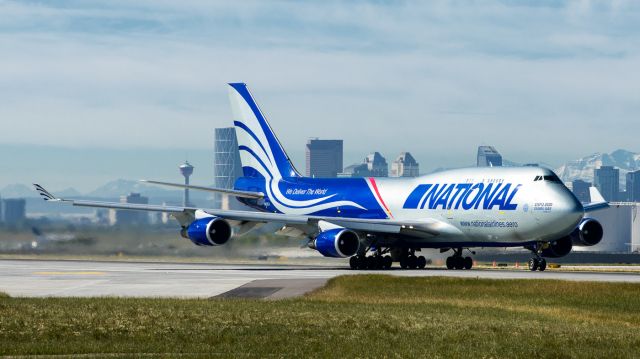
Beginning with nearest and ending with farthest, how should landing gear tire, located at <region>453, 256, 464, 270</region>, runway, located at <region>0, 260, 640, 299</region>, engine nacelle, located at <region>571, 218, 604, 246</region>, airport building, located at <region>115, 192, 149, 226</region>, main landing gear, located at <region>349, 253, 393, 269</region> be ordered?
runway, located at <region>0, 260, 640, 299</region> → engine nacelle, located at <region>571, 218, 604, 246</region> → main landing gear, located at <region>349, 253, 393, 269</region> → landing gear tire, located at <region>453, 256, 464, 270</region> → airport building, located at <region>115, 192, 149, 226</region>

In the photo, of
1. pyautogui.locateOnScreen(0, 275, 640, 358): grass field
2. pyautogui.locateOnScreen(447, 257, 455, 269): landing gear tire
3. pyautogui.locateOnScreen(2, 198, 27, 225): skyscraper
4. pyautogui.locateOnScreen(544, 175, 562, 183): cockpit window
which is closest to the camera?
pyautogui.locateOnScreen(0, 275, 640, 358): grass field

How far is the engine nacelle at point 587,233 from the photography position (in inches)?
2424

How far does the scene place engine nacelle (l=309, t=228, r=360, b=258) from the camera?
59.5m

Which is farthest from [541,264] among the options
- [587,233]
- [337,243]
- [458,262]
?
[337,243]

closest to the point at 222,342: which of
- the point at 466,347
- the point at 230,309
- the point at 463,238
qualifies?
the point at 466,347

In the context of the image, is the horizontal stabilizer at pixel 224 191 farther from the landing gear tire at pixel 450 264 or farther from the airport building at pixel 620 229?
the airport building at pixel 620 229

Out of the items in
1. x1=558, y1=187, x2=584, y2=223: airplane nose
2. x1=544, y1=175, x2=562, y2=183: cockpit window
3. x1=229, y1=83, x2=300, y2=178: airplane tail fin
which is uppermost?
x1=229, y1=83, x2=300, y2=178: airplane tail fin

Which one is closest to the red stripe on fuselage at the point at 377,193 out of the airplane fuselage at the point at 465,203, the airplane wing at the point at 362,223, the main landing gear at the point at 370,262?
the airplane fuselage at the point at 465,203

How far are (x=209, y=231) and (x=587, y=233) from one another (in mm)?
20479

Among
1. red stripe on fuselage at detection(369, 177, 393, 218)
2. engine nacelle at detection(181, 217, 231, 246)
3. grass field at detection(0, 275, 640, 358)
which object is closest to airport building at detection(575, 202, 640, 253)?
red stripe on fuselage at detection(369, 177, 393, 218)

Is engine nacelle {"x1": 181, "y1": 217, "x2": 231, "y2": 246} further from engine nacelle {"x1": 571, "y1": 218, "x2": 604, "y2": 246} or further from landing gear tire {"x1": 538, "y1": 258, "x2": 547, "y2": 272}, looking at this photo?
engine nacelle {"x1": 571, "y1": 218, "x2": 604, "y2": 246}

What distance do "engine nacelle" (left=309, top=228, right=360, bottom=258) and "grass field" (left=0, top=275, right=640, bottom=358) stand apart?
20520mm

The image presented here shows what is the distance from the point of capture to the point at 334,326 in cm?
2717

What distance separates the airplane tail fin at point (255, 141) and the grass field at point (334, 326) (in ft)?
115
